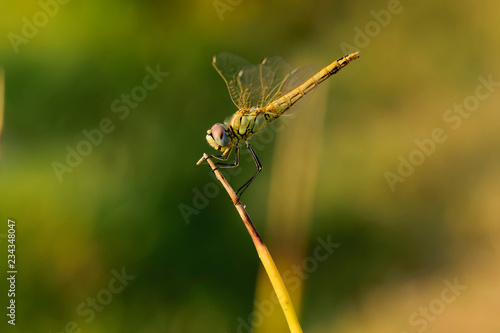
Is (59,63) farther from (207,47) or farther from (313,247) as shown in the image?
(313,247)

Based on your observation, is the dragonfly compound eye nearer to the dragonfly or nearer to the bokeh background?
the dragonfly

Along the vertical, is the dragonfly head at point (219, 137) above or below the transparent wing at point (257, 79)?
below

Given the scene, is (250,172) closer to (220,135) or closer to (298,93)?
A: (298,93)

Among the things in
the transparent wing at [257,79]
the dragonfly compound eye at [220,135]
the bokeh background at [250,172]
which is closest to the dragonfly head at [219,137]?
the dragonfly compound eye at [220,135]

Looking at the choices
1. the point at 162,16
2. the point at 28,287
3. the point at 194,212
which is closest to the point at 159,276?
the point at 194,212

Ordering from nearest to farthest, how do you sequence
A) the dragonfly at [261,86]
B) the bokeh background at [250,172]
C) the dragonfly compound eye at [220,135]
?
the dragonfly compound eye at [220,135]
the dragonfly at [261,86]
the bokeh background at [250,172]

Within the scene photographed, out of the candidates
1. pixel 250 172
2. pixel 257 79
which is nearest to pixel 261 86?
pixel 257 79

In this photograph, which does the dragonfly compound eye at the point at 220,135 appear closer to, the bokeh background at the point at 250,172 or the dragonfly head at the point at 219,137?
the dragonfly head at the point at 219,137
